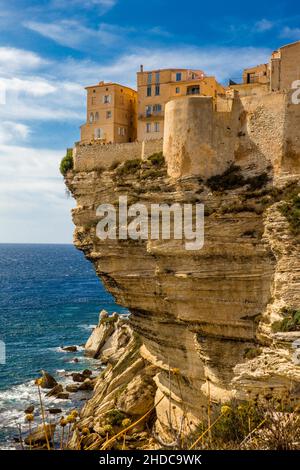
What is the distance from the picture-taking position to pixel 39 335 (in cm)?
6831

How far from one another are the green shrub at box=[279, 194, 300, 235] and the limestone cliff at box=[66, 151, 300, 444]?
0.24 metres

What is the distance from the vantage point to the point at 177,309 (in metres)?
28.5

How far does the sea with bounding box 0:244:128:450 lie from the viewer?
145 ft

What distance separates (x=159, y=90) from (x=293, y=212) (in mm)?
15157

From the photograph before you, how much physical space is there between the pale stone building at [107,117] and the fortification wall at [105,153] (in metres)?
2.74

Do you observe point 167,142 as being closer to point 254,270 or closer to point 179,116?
point 179,116

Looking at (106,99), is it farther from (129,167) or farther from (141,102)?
(129,167)

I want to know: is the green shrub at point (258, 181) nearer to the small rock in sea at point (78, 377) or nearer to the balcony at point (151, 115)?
the balcony at point (151, 115)

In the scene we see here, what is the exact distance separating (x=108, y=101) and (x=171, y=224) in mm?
12853

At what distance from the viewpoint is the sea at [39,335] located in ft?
145

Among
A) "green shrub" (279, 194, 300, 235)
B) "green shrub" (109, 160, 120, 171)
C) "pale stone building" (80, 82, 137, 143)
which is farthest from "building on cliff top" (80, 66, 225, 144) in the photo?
"green shrub" (279, 194, 300, 235)

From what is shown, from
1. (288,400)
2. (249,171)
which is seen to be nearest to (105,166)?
(249,171)

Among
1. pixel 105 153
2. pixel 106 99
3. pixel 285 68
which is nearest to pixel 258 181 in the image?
pixel 285 68

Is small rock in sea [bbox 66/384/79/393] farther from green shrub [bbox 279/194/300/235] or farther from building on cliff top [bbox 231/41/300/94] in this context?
building on cliff top [bbox 231/41/300/94]
